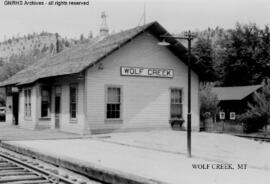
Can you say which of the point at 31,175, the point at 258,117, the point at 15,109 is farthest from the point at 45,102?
the point at 258,117

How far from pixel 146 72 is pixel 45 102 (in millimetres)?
5879

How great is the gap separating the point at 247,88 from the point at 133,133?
31.2 metres

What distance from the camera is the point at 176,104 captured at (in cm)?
2250

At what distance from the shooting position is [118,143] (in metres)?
15.8

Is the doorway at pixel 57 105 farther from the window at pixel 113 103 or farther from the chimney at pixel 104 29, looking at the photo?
the chimney at pixel 104 29

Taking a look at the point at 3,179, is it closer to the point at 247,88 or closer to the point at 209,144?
the point at 209,144

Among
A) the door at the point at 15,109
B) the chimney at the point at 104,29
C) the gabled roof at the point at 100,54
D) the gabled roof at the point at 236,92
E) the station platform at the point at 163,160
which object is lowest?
the station platform at the point at 163,160

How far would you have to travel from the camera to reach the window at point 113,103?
805 inches

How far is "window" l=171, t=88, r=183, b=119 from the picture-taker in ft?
73.5

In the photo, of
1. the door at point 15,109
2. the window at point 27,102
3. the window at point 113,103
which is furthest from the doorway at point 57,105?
the door at point 15,109

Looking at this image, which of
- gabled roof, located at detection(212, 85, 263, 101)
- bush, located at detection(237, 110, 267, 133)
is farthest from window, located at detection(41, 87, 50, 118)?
gabled roof, located at detection(212, 85, 263, 101)

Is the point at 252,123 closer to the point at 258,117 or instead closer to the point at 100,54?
the point at 258,117

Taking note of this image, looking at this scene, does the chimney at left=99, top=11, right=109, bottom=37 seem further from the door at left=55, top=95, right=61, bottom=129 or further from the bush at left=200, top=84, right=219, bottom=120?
the bush at left=200, top=84, right=219, bottom=120

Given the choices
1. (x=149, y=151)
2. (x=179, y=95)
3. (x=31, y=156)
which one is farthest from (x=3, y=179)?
(x=179, y=95)
